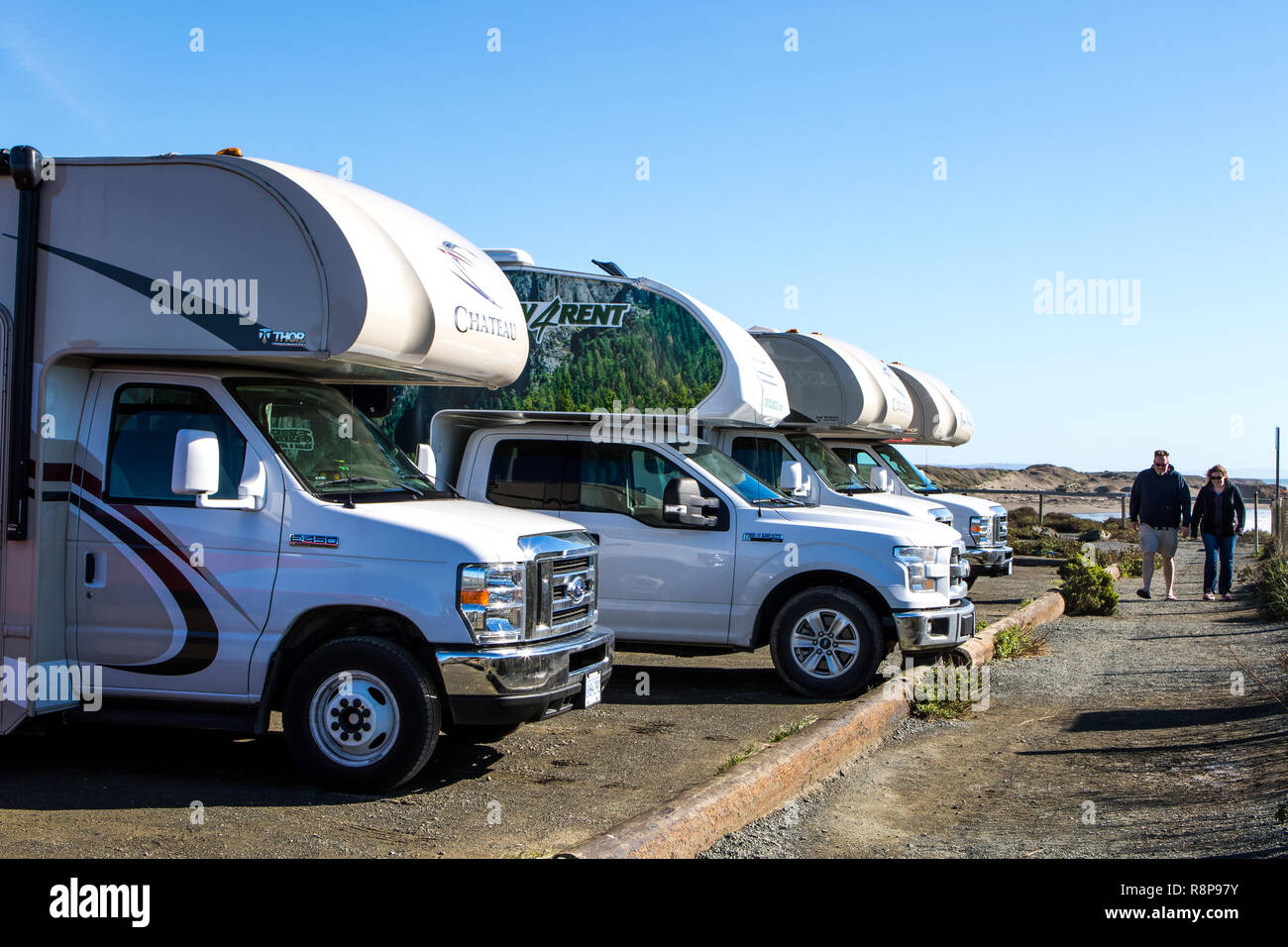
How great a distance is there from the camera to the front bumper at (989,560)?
1600 cm

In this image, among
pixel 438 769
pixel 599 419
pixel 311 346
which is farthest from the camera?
pixel 599 419

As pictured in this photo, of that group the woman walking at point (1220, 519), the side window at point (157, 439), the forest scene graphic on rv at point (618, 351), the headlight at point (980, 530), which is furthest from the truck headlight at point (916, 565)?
the woman walking at point (1220, 519)

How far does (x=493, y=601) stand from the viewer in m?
6.48

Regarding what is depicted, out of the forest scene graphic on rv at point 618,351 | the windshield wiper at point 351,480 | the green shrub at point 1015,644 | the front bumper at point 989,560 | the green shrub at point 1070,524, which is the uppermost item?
the forest scene graphic on rv at point 618,351

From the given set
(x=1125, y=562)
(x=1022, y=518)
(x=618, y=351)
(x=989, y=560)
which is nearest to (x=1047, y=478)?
(x=1022, y=518)

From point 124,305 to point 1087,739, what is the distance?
21.5ft

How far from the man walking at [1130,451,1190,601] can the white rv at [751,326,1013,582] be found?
187cm

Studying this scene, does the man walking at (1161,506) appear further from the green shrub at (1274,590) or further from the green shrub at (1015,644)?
the green shrub at (1015,644)

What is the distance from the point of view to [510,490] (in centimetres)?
1038

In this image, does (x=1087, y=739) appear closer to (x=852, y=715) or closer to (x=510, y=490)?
(x=852, y=715)

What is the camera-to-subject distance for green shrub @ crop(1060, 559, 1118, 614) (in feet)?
51.2

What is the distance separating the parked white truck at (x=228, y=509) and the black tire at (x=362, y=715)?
1 cm
